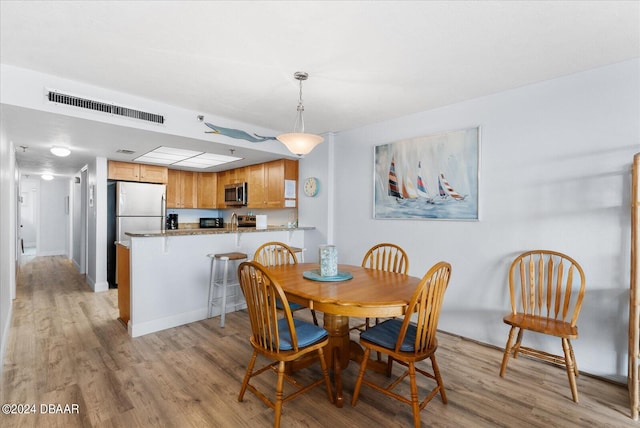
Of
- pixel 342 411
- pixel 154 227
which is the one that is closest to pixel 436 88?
pixel 342 411

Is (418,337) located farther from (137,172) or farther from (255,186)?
(137,172)

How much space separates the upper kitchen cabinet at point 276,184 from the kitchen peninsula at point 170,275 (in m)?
1.01

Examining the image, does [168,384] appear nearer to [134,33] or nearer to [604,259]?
[134,33]

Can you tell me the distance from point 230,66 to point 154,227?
3776 mm

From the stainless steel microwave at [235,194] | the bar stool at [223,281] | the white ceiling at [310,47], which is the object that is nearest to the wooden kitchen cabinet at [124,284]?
the bar stool at [223,281]

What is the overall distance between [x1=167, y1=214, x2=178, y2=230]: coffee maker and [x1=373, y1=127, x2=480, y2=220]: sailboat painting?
4.05 meters

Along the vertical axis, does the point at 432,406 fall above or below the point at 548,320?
below

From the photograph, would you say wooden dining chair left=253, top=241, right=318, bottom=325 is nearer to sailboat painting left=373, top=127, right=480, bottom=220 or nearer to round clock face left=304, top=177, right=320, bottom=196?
sailboat painting left=373, top=127, right=480, bottom=220

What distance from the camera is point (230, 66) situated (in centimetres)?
233

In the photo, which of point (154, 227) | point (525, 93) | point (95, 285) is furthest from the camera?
point (154, 227)

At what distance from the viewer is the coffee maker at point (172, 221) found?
19.4 feet

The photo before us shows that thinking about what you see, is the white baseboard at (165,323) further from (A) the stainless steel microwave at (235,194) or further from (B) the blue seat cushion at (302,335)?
(A) the stainless steel microwave at (235,194)

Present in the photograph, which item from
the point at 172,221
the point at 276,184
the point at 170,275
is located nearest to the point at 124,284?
the point at 170,275

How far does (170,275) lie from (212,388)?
1545mm
